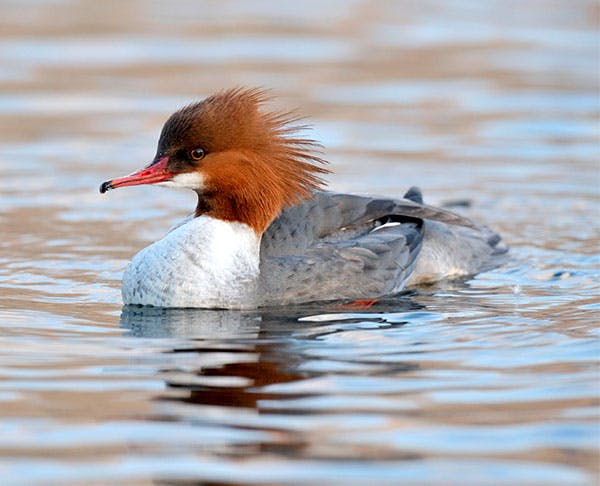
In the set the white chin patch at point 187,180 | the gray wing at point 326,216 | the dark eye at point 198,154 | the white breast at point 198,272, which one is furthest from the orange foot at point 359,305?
the dark eye at point 198,154

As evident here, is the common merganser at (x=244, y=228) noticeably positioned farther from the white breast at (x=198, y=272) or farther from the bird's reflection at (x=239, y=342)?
the bird's reflection at (x=239, y=342)

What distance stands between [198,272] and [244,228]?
448 millimetres

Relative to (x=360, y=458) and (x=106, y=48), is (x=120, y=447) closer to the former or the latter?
(x=360, y=458)

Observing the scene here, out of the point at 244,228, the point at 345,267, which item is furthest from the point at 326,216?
the point at 244,228

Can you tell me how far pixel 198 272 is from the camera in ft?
28.9

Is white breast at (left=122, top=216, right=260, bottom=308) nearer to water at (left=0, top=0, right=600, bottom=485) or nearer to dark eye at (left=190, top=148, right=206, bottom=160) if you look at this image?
water at (left=0, top=0, right=600, bottom=485)

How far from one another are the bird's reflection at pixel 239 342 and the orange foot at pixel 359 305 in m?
0.07

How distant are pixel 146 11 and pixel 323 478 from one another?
1590 cm

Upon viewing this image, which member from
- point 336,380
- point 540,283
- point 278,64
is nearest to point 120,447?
point 336,380

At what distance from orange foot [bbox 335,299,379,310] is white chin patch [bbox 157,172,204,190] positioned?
1.25 m

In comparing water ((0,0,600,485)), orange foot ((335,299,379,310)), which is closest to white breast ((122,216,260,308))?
water ((0,0,600,485))

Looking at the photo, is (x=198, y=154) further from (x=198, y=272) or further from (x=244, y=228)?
(x=198, y=272)

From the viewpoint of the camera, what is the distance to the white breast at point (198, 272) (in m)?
8.80

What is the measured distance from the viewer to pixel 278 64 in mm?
17344
